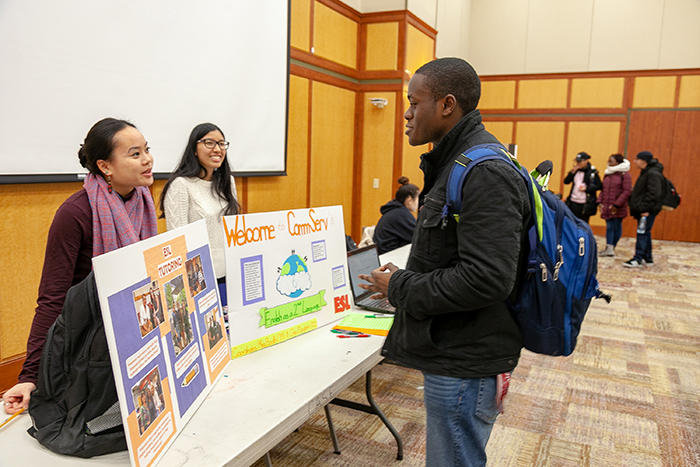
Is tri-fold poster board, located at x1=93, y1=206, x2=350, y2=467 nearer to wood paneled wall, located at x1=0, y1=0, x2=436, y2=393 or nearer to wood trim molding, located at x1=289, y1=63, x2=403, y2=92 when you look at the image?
wood paneled wall, located at x1=0, y1=0, x2=436, y2=393

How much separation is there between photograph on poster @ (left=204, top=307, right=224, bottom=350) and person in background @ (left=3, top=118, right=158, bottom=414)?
33 centimetres

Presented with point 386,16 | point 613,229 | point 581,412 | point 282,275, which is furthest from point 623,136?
point 282,275

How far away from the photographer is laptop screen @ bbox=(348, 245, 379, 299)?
7.48ft

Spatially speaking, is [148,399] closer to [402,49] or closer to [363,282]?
[363,282]

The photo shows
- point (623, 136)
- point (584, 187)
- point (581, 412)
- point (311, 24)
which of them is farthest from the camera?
point (623, 136)

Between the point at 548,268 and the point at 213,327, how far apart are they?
936 millimetres

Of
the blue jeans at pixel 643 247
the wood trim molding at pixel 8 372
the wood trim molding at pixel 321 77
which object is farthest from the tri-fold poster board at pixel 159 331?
the blue jeans at pixel 643 247

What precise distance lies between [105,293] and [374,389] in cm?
248

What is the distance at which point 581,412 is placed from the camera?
116 inches

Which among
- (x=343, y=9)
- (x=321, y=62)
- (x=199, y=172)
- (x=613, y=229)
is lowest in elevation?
(x=613, y=229)

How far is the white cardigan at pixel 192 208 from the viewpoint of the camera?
8.35 feet

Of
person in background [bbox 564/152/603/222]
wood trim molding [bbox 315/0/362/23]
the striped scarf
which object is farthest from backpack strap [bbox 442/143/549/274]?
person in background [bbox 564/152/603/222]

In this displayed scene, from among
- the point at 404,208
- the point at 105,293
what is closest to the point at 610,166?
the point at 404,208

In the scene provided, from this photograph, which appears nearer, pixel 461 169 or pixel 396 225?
pixel 461 169
